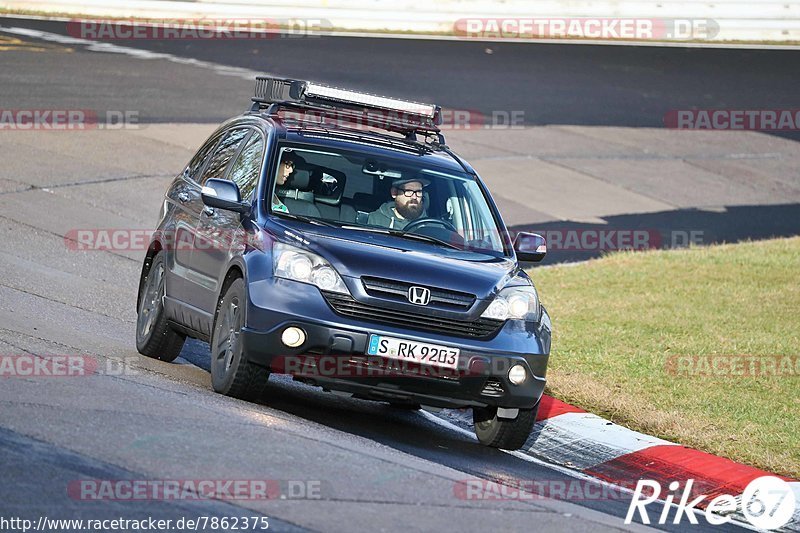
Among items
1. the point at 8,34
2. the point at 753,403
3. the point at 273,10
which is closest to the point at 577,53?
the point at 273,10

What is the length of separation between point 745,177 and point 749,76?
276 inches

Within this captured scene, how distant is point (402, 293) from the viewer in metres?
8.45

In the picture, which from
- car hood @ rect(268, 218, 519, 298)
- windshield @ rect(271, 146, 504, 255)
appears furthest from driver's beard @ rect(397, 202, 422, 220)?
car hood @ rect(268, 218, 519, 298)

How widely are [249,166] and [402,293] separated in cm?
184

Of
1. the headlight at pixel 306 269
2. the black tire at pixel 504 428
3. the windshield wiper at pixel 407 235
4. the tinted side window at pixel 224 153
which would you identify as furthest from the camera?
the tinted side window at pixel 224 153

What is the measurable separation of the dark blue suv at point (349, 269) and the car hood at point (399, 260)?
1 cm

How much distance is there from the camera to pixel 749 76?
95.9ft

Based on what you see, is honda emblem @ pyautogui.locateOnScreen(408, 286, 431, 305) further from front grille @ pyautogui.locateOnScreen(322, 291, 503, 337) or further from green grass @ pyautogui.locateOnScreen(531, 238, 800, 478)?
green grass @ pyautogui.locateOnScreen(531, 238, 800, 478)

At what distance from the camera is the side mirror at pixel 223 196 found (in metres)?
9.02

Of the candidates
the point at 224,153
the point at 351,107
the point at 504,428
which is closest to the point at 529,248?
the point at 504,428

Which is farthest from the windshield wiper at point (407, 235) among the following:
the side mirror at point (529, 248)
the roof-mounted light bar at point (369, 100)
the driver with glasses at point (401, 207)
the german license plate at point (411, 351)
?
the roof-mounted light bar at point (369, 100)

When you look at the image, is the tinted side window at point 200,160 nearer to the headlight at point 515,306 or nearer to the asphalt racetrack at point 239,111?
the asphalt racetrack at point 239,111

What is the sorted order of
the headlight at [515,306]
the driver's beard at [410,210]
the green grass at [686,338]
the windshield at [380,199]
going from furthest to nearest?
the green grass at [686,338] < the driver's beard at [410,210] < the windshield at [380,199] < the headlight at [515,306]

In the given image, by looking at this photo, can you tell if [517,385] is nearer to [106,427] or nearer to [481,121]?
[106,427]
